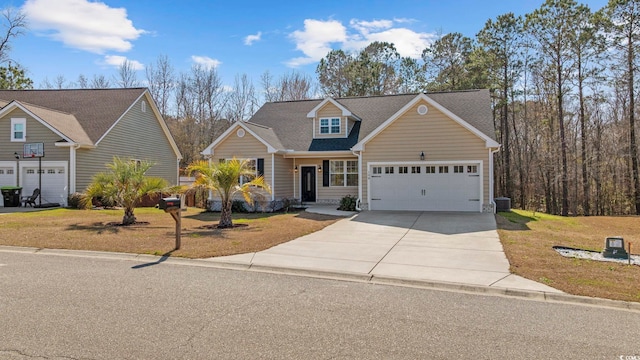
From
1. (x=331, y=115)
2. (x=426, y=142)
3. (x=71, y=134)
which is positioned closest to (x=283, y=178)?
(x=331, y=115)

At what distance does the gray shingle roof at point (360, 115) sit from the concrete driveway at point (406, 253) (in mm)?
7175

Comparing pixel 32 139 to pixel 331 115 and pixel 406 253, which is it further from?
pixel 406 253

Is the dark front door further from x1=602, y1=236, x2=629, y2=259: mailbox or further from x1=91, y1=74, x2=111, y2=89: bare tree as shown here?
x1=91, y1=74, x2=111, y2=89: bare tree

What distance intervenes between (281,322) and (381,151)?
1404 centimetres

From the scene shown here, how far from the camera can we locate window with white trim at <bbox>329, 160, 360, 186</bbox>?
21.3 metres

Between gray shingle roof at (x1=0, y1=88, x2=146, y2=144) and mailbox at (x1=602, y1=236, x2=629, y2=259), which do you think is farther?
gray shingle roof at (x1=0, y1=88, x2=146, y2=144)

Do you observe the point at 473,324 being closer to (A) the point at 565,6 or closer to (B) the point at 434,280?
(B) the point at 434,280

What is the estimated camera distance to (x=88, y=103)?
25469 millimetres

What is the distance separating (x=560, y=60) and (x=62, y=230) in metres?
28.9

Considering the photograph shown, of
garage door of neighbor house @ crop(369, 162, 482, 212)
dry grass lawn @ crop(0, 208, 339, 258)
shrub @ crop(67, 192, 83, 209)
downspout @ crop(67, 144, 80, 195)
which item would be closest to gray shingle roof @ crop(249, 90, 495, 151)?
garage door of neighbor house @ crop(369, 162, 482, 212)

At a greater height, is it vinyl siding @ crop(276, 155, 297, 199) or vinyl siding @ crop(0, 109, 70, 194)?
vinyl siding @ crop(0, 109, 70, 194)

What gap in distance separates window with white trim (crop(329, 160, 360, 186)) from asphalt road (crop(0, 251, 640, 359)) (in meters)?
14.5

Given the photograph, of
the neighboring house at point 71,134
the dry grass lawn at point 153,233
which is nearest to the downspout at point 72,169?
the neighboring house at point 71,134

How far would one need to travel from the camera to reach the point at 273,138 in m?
21.3
